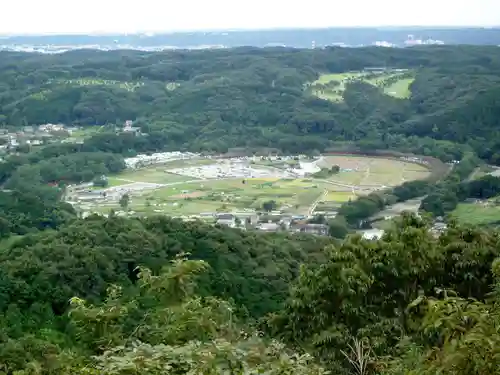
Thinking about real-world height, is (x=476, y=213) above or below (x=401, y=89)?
above

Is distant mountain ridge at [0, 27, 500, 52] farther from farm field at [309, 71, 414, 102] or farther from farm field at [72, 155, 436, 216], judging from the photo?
farm field at [72, 155, 436, 216]

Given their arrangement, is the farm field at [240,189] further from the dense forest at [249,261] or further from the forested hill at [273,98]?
the forested hill at [273,98]

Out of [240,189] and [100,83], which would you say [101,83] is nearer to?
[100,83]

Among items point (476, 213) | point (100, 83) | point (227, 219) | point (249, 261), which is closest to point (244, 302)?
point (249, 261)

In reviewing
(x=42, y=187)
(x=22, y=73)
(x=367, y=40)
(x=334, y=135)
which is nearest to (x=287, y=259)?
(x=42, y=187)

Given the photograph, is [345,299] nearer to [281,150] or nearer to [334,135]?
[281,150]

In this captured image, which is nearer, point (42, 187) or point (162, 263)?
point (162, 263)

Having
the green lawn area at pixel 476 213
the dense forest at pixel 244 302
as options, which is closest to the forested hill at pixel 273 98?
the green lawn area at pixel 476 213

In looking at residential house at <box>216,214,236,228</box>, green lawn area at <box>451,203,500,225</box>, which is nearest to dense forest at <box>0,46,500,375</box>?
green lawn area at <box>451,203,500,225</box>
